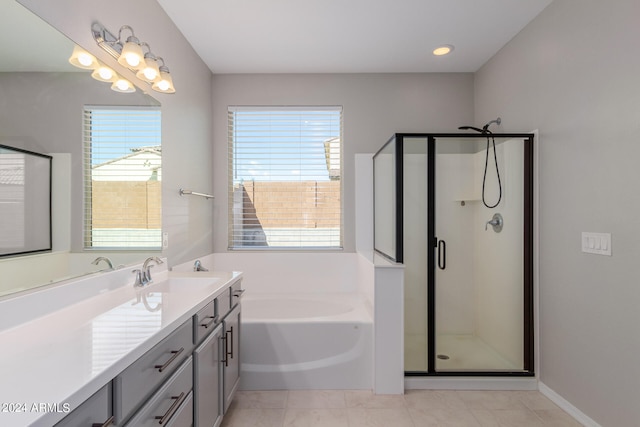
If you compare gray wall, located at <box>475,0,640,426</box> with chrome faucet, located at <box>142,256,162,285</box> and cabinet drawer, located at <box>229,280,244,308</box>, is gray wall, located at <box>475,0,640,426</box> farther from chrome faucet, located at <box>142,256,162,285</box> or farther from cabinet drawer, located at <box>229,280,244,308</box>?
chrome faucet, located at <box>142,256,162,285</box>

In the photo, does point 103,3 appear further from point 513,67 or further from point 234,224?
point 513,67

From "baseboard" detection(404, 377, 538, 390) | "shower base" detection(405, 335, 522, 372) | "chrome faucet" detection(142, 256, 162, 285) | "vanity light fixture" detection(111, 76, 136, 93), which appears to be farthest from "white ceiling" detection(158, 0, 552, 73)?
"baseboard" detection(404, 377, 538, 390)

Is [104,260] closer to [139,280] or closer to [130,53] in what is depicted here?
[139,280]

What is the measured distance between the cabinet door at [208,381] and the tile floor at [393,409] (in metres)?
0.40

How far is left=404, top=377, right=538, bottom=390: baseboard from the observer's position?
2.30 m

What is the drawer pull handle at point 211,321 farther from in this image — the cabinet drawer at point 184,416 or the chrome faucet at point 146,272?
the chrome faucet at point 146,272

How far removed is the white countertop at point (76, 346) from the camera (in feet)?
2.19

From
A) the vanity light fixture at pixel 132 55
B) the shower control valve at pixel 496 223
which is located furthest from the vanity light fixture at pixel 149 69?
the shower control valve at pixel 496 223

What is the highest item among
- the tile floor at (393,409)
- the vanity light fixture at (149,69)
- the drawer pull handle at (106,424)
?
the vanity light fixture at (149,69)

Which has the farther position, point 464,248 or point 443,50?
point 443,50

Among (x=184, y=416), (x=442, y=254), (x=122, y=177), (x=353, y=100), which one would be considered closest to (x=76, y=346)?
(x=184, y=416)

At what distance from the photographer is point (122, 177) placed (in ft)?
5.64

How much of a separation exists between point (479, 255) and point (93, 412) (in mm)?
2531

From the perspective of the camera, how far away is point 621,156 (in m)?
1.65
